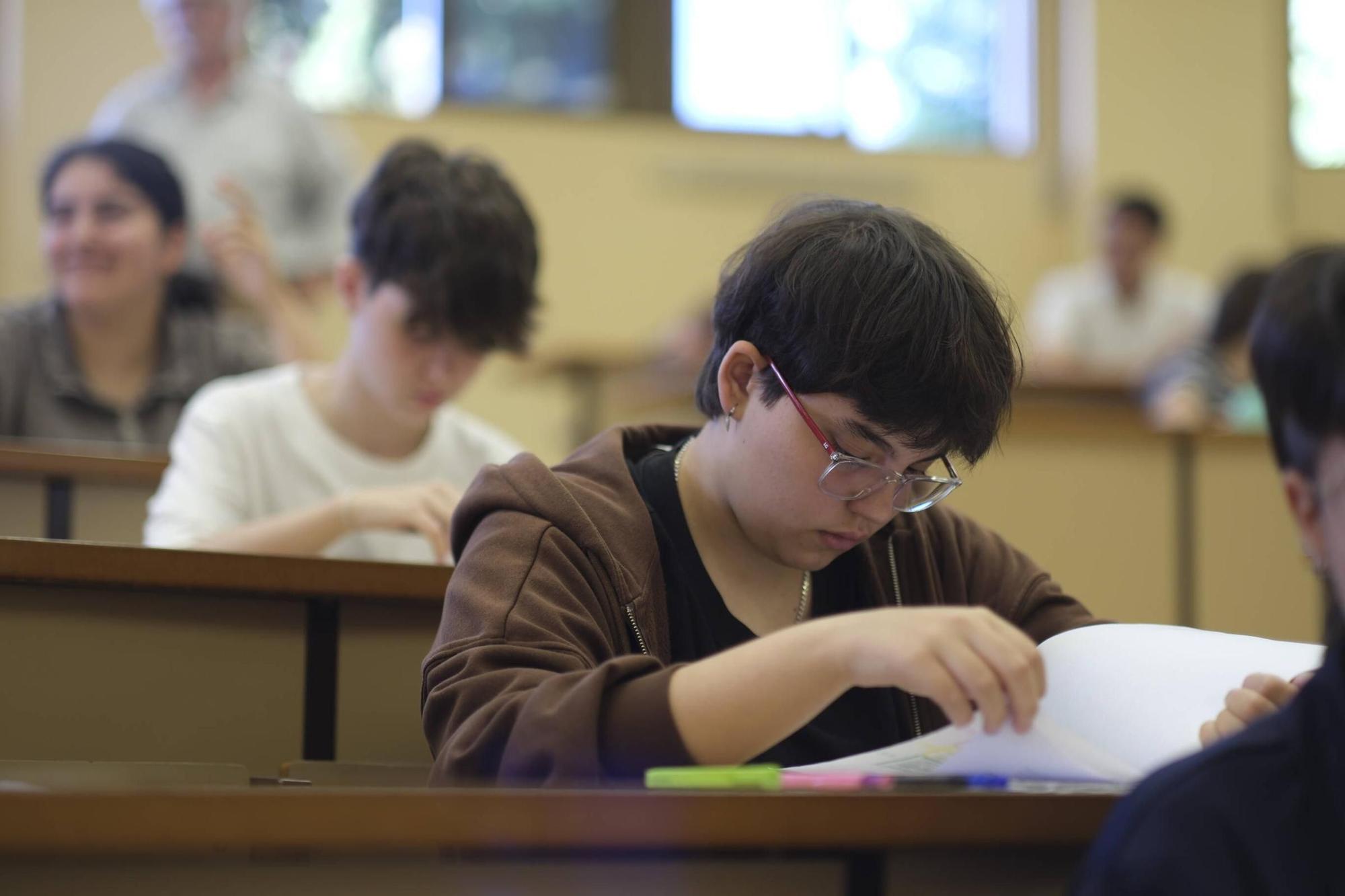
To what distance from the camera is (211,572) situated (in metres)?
1.40

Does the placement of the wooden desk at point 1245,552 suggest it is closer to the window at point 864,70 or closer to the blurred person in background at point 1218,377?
the blurred person in background at point 1218,377

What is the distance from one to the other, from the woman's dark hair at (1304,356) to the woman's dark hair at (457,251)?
1.24 metres

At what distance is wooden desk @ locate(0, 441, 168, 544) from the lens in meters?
2.10

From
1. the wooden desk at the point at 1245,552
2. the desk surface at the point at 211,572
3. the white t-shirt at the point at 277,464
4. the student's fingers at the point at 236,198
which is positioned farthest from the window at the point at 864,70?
the desk surface at the point at 211,572

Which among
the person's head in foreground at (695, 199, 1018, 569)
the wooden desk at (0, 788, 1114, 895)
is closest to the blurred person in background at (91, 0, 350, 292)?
the person's head in foreground at (695, 199, 1018, 569)

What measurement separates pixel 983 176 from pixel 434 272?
465 cm

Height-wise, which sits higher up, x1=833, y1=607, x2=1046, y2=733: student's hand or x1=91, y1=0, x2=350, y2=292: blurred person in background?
x1=91, y1=0, x2=350, y2=292: blurred person in background

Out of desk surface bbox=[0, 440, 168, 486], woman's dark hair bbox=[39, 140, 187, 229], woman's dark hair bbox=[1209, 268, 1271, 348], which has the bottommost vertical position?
desk surface bbox=[0, 440, 168, 486]

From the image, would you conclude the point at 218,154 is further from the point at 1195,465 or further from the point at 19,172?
the point at 1195,465

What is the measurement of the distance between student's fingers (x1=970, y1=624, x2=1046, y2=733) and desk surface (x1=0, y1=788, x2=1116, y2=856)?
0.09 metres

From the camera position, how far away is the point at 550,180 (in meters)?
5.88

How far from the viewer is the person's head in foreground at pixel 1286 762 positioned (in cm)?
67

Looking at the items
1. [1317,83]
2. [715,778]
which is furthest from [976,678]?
[1317,83]

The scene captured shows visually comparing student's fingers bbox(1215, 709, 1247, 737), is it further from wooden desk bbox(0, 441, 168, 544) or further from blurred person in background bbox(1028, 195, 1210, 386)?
blurred person in background bbox(1028, 195, 1210, 386)
